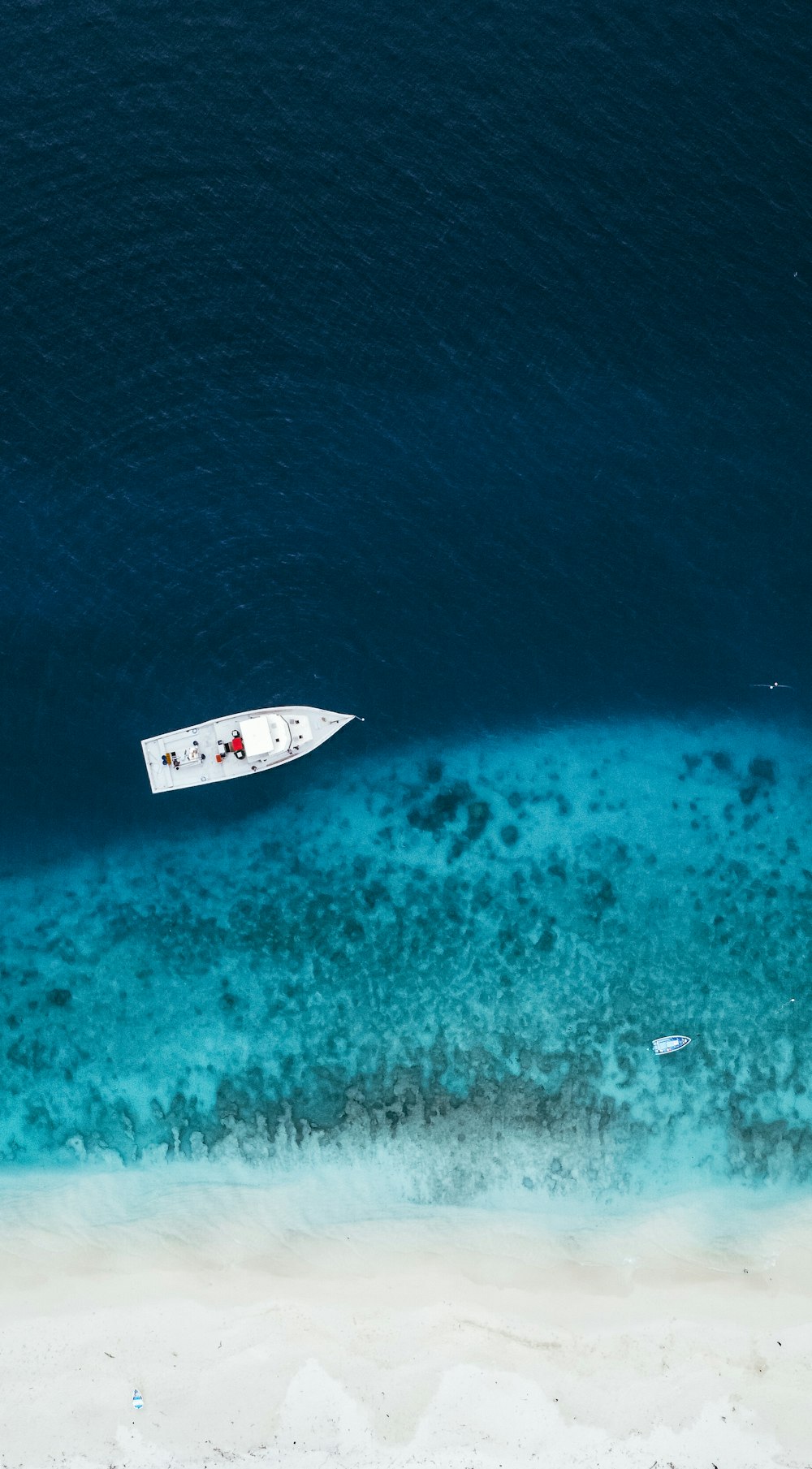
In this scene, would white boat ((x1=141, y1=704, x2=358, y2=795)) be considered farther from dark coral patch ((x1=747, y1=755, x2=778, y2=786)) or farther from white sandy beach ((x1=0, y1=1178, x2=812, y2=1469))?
dark coral patch ((x1=747, y1=755, x2=778, y2=786))

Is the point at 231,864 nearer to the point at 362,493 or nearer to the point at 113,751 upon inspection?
the point at 113,751

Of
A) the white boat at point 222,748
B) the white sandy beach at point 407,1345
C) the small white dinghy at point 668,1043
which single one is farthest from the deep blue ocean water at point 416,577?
the white sandy beach at point 407,1345

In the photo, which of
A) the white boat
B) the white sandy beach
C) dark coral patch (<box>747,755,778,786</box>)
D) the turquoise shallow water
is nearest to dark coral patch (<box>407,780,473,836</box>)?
the turquoise shallow water

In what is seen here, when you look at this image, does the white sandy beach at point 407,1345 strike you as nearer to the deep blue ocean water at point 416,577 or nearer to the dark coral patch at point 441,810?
→ the deep blue ocean water at point 416,577

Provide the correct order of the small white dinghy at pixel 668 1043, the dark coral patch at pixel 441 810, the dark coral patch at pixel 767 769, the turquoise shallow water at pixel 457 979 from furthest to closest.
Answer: the dark coral patch at pixel 767 769, the dark coral patch at pixel 441 810, the small white dinghy at pixel 668 1043, the turquoise shallow water at pixel 457 979

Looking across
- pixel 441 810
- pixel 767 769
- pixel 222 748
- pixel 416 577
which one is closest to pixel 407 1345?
pixel 441 810

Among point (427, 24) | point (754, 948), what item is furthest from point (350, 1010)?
point (427, 24)
